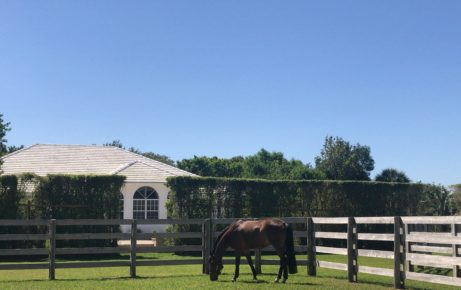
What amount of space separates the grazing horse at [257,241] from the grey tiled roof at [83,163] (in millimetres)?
17505

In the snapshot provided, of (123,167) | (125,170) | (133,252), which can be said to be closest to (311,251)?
(133,252)

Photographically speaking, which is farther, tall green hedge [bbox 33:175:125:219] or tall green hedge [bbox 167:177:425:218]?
tall green hedge [bbox 167:177:425:218]

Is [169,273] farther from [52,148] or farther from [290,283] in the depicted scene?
[52,148]

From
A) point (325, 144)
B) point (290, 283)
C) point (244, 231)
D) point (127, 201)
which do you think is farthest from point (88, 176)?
point (325, 144)

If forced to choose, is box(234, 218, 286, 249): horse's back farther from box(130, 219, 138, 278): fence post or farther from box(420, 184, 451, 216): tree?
box(420, 184, 451, 216): tree

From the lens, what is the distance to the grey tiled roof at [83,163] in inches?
1254

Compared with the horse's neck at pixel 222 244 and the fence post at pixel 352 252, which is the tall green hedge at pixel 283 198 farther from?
the fence post at pixel 352 252

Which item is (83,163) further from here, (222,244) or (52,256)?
(222,244)

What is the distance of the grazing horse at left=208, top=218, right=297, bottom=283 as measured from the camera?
1324 centimetres

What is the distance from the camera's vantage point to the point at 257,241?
13773mm

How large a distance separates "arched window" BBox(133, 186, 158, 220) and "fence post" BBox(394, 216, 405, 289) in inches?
863

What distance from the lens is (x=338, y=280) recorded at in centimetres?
1355

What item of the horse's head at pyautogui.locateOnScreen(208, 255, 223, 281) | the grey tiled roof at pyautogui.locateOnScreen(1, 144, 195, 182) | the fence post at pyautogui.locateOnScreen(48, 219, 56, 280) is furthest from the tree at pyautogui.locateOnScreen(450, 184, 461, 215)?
the fence post at pyautogui.locateOnScreen(48, 219, 56, 280)

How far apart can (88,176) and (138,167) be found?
850cm
